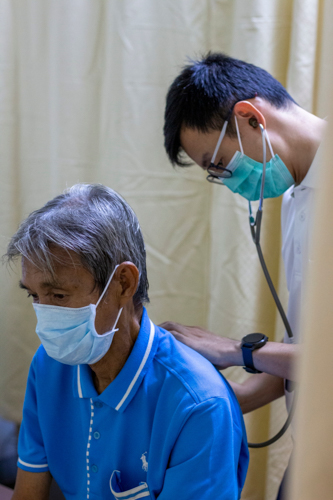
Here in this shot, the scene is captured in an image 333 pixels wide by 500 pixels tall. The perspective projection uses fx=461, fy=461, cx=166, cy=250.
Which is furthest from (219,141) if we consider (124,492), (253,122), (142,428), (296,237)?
(124,492)

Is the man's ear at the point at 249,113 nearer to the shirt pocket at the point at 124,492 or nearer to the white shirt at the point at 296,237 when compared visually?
the white shirt at the point at 296,237

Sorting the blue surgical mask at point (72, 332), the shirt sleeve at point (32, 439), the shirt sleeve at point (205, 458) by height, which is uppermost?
the blue surgical mask at point (72, 332)

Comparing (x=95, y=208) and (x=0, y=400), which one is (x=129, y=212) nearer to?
(x=95, y=208)

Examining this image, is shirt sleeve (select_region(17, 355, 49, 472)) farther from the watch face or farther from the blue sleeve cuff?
the watch face

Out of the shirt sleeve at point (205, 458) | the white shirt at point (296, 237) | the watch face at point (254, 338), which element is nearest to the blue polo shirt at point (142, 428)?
the shirt sleeve at point (205, 458)

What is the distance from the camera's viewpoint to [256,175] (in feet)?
3.93

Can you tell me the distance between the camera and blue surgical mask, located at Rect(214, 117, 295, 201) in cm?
117

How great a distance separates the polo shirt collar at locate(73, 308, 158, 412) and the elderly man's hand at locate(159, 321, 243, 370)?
13 cm

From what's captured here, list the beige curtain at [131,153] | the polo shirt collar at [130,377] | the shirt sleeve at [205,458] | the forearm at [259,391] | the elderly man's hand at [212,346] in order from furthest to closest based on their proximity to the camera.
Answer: the beige curtain at [131,153]
the forearm at [259,391]
the elderly man's hand at [212,346]
the polo shirt collar at [130,377]
the shirt sleeve at [205,458]

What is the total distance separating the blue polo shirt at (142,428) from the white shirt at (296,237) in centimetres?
35

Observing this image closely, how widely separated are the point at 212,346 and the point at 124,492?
1.20 ft

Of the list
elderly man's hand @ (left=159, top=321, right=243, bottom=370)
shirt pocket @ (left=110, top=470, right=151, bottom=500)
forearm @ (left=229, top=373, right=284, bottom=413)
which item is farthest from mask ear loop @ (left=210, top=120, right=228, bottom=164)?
shirt pocket @ (left=110, top=470, right=151, bottom=500)

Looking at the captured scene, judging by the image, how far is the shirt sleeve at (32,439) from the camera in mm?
1086

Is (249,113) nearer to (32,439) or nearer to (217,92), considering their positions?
(217,92)
